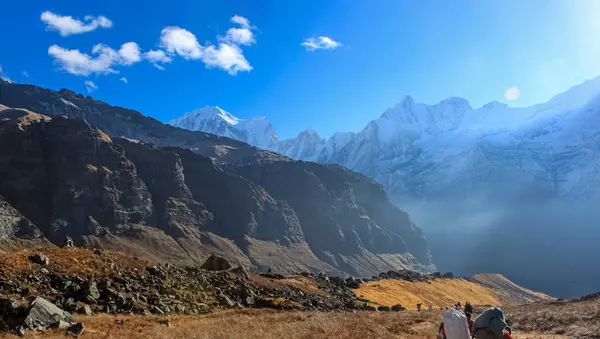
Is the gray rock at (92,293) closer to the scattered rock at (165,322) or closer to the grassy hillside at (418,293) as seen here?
the scattered rock at (165,322)

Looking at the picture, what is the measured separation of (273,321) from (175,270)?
13.0 m

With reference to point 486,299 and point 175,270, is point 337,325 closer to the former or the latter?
point 175,270

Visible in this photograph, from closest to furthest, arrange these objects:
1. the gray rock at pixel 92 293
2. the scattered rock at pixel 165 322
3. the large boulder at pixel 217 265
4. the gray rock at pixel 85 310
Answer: the scattered rock at pixel 165 322, the gray rock at pixel 85 310, the gray rock at pixel 92 293, the large boulder at pixel 217 265

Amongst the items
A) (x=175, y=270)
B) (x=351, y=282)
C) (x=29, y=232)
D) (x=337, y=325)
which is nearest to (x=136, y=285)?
(x=175, y=270)

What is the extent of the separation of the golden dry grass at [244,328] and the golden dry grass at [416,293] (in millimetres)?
38084

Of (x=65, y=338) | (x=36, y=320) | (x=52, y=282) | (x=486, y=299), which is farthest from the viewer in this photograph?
(x=486, y=299)

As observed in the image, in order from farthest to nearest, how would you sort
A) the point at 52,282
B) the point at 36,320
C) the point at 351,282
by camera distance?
the point at 351,282 → the point at 52,282 → the point at 36,320

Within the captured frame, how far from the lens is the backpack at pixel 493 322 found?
29.7ft

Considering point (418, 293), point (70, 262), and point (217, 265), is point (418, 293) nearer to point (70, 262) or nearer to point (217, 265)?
point (217, 265)

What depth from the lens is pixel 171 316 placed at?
938 inches

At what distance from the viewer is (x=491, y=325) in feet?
29.8

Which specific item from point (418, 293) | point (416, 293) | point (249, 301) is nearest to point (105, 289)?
point (249, 301)

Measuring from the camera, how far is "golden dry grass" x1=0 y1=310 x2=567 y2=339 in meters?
18.5

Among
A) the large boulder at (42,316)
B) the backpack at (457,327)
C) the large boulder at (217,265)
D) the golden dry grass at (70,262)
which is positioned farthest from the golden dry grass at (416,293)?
the backpack at (457,327)
